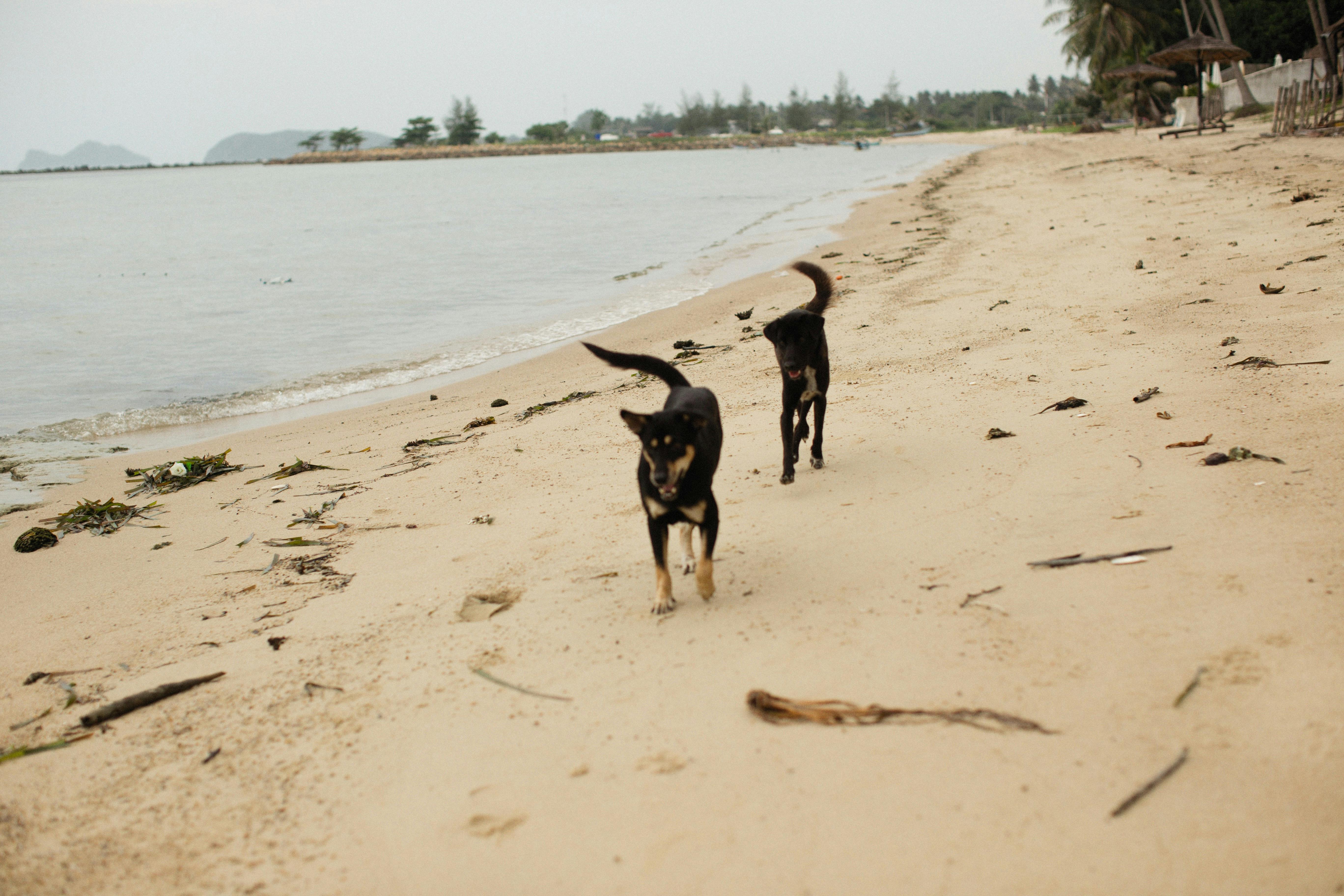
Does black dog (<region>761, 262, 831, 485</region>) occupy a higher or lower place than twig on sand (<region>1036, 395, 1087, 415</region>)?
higher

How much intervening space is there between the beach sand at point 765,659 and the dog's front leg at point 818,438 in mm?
158

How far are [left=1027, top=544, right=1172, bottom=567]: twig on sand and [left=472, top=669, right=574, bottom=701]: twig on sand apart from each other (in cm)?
226

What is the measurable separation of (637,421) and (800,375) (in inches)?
68.2

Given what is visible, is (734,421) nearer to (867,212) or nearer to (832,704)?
(832,704)

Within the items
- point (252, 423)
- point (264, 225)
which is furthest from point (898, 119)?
point (252, 423)

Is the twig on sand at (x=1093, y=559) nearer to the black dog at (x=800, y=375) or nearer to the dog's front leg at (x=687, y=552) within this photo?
the dog's front leg at (x=687, y=552)

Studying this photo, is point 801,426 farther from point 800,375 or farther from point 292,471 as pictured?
point 292,471

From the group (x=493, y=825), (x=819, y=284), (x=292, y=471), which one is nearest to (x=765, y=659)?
(x=493, y=825)

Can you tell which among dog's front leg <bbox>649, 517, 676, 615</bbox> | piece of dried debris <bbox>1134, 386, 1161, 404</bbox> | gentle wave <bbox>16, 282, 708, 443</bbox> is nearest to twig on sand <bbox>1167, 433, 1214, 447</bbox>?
piece of dried debris <bbox>1134, 386, 1161, 404</bbox>

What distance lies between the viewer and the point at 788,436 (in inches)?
214

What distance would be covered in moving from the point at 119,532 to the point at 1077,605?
257 inches

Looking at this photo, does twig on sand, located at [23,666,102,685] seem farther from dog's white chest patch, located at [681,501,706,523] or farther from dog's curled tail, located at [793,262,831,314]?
dog's curled tail, located at [793,262,831,314]

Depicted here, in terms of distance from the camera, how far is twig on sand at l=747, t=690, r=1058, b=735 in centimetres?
286

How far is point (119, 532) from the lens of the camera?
6336 millimetres
